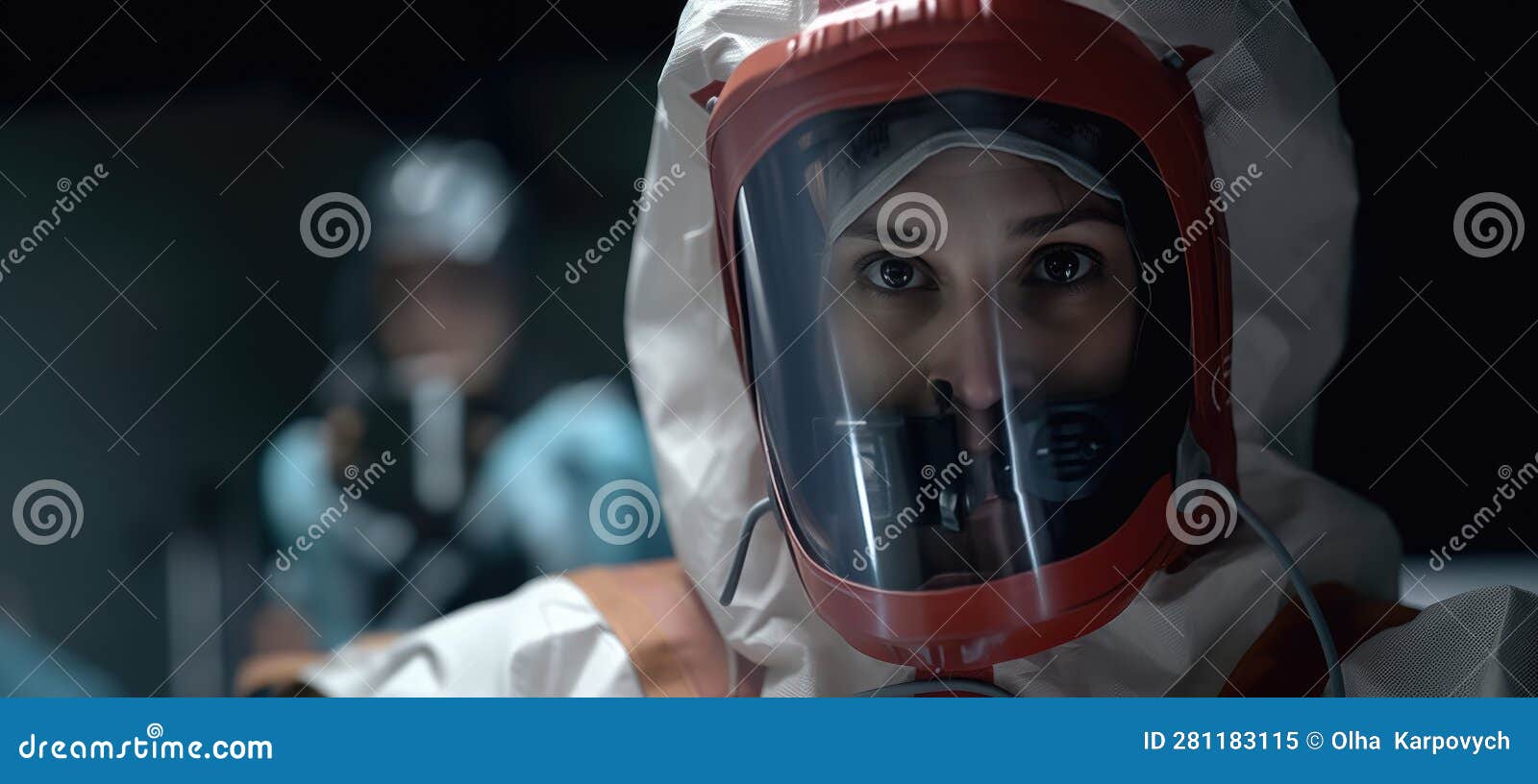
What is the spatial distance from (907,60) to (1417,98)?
654 millimetres

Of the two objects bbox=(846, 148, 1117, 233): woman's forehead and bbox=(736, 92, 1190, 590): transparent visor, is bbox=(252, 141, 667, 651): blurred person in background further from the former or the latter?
bbox=(846, 148, 1117, 233): woman's forehead

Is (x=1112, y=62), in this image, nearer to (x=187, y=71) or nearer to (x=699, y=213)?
(x=699, y=213)

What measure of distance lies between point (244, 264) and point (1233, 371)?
3.43ft

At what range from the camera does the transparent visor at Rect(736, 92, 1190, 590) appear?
86 centimetres

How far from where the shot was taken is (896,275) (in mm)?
897

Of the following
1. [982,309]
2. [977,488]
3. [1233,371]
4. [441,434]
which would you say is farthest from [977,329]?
[441,434]

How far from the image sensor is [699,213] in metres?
1.07

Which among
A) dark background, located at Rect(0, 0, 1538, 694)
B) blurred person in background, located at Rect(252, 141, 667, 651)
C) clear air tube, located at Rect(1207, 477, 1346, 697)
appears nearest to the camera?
clear air tube, located at Rect(1207, 477, 1346, 697)

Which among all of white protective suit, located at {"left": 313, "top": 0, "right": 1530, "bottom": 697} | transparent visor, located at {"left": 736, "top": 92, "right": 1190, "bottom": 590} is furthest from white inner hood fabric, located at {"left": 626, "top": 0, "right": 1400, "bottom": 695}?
transparent visor, located at {"left": 736, "top": 92, "right": 1190, "bottom": 590}

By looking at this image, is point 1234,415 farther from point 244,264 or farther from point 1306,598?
point 244,264

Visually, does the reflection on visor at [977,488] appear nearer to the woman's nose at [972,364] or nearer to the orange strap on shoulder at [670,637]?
the woman's nose at [972,364]

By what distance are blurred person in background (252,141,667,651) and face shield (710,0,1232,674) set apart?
1.51 ft

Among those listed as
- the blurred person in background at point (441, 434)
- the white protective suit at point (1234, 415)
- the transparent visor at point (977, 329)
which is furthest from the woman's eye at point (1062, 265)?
the blurred person in background at point (441, 434)
